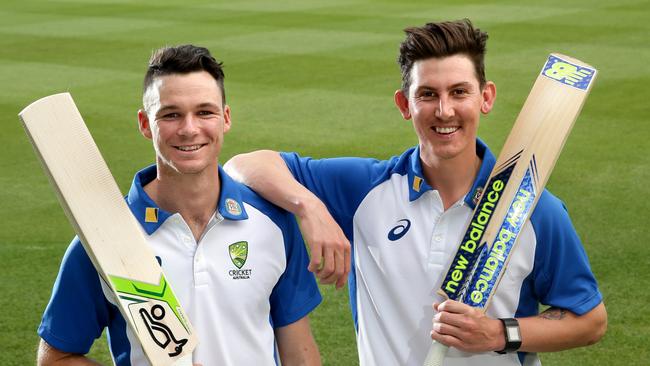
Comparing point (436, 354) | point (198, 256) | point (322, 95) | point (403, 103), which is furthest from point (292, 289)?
point (322, 95)

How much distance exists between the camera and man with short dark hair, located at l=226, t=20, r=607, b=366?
299 centimetres

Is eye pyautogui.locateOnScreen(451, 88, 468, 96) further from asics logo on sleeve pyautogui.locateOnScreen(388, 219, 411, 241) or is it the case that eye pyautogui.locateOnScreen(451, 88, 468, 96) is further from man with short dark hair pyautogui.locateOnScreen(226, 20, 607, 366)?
asics logo on sleeve pyautogui.locateOnScreen(388, 219, 411, 241)

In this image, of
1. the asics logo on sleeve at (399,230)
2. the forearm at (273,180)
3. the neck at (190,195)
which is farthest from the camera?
the asics logo on sleeve at (399,230)

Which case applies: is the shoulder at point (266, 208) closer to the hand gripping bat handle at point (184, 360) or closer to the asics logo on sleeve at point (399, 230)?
the asics logo on sleeve at point (399, 230)

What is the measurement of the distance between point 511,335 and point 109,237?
3.63 ft

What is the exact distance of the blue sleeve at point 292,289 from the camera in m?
3.05

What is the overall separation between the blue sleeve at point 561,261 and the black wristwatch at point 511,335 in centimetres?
14

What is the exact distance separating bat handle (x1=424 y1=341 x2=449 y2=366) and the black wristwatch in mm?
165

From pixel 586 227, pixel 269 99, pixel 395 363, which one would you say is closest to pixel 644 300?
pixel 586 227

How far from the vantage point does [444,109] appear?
2982mm

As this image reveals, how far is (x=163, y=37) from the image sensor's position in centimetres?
1530

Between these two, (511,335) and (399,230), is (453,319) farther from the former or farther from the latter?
(399,230)

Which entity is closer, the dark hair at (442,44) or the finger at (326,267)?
the finger at (326,267)

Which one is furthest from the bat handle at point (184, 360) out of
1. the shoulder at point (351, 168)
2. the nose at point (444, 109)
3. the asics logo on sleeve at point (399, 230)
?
the nose at point (444, 109)
